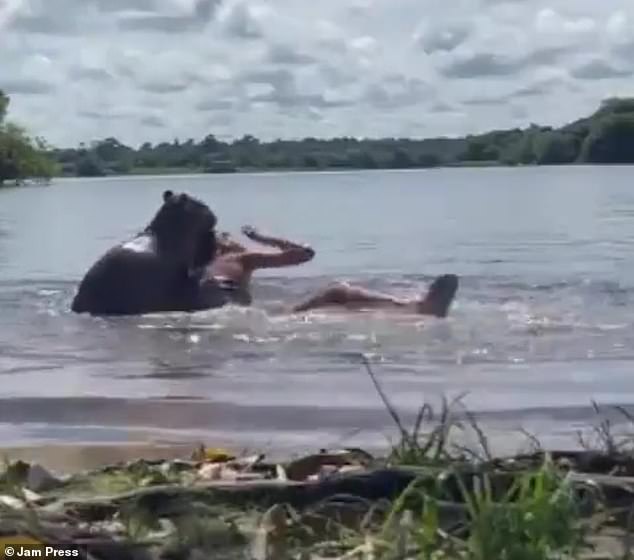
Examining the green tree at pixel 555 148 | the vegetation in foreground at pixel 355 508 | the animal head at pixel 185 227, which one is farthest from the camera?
the green tree at pixel 555 148

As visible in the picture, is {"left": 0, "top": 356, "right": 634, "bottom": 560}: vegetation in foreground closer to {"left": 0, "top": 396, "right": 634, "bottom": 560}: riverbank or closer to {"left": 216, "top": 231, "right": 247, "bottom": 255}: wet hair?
{"left": 0, "top": 396, "right": 634, "bottom": 560}: riverbank

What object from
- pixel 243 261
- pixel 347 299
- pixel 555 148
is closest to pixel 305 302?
pixel 347 299

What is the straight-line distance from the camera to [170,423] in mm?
9039

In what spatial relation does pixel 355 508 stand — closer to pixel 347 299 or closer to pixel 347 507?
pixel 347 507

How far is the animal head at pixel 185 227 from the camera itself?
14.1 m

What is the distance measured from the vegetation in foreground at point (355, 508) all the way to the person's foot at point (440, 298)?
26.9ft

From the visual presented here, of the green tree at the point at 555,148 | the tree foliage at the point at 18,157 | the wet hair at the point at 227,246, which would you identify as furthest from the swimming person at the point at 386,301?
the tree foliage at the point at 18,157

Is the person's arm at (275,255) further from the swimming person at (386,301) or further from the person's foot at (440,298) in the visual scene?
the person's foot at (440,298)

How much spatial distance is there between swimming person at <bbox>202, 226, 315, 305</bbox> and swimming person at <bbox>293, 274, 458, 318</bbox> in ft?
1.19

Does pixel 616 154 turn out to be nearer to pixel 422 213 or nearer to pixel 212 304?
pixel 422 213

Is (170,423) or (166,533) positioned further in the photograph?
(170,423)

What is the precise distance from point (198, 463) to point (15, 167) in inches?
3654

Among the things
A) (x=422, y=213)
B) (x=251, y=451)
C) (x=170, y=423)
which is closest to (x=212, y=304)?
Result: (x=170, y=423)

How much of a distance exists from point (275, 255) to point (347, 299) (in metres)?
0.69
